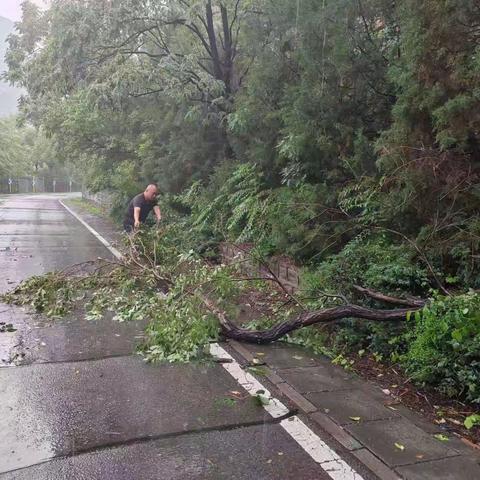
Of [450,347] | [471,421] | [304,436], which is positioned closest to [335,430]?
[304,436]

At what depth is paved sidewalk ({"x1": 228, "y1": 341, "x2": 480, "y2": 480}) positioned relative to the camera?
3.71 metres

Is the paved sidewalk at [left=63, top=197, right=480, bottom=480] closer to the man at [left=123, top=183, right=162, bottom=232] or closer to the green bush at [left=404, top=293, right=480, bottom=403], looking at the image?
the green bush at [left=404, top=293, right=480, bottom=403]

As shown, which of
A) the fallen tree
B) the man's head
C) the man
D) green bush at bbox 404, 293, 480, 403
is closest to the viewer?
green bush at bbox 404, 293, 480, 403

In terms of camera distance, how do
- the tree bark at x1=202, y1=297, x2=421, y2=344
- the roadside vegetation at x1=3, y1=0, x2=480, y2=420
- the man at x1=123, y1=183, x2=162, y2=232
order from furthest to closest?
the man at x1=123, y1=183, x2=162, y2=232
the roadside vegetation at x1=3, y1=0, x2=480, y2=420
the tree bark at x1=202, y1=297, x2=421, y2=344

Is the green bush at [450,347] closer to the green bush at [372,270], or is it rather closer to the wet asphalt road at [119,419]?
the green bush at [372,270]

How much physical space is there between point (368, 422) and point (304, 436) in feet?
1.93

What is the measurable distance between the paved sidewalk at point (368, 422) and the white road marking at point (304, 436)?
137 mm

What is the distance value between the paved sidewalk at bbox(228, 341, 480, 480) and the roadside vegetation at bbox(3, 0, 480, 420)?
479mm

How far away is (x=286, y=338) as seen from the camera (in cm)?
645

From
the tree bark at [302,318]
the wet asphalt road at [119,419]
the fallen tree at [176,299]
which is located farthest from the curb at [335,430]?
the fallen tree at [176,299]

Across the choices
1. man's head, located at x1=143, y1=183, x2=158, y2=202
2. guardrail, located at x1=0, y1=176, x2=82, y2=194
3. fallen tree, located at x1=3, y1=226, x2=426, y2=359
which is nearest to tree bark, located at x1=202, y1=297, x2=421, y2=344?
fallen tree, located at x1=3, y1=226, x2=426, y2=359

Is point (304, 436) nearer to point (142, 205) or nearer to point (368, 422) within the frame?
point (368, 422)

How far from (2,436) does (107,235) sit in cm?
1397

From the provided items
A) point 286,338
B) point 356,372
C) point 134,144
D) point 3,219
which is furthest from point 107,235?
point 356,372
